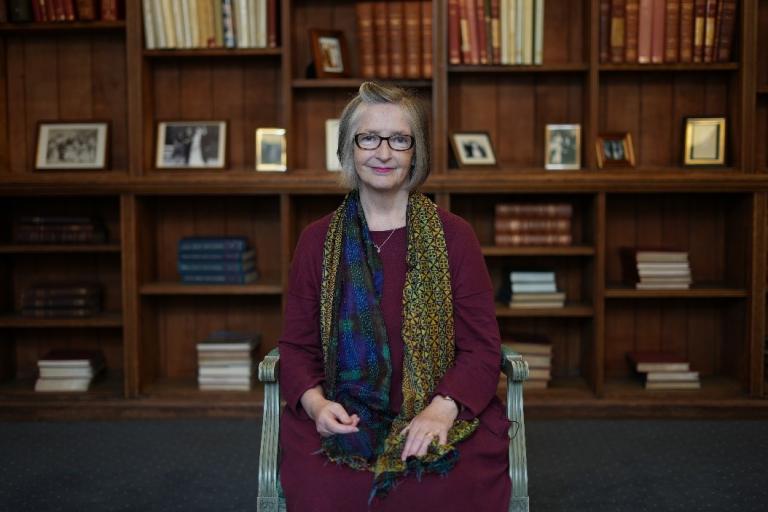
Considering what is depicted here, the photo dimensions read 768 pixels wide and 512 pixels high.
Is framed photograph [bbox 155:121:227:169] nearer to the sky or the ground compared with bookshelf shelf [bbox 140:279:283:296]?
nearer to the sky

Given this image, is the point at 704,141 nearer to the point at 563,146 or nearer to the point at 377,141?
the point at 563,146

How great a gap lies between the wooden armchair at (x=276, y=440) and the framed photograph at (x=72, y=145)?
2283mm

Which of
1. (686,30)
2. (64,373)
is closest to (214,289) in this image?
(64,373)

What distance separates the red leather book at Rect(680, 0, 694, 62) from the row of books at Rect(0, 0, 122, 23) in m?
2.40

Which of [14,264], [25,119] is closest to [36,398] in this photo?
[14,264]

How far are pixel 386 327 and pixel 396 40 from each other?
81.5 inches

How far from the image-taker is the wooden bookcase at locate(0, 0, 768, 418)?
12.1 feet

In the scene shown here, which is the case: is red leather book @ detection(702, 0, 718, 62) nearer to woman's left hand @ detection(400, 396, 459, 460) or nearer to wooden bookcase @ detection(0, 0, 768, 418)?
wooden bookcase @ detection(0, 0, 768, 418)

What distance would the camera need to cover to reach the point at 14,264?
414 centimetres

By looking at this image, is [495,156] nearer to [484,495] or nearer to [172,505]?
[172,505]

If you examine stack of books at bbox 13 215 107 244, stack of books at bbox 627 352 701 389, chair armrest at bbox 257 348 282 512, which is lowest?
stack of books at bbox 627 352 701 389

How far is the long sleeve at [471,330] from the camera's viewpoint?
190 centimetres

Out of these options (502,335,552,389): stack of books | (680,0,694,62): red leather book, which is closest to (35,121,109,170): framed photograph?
(502,335,552,389): stack of books

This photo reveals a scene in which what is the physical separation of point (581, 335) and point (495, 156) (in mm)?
942
